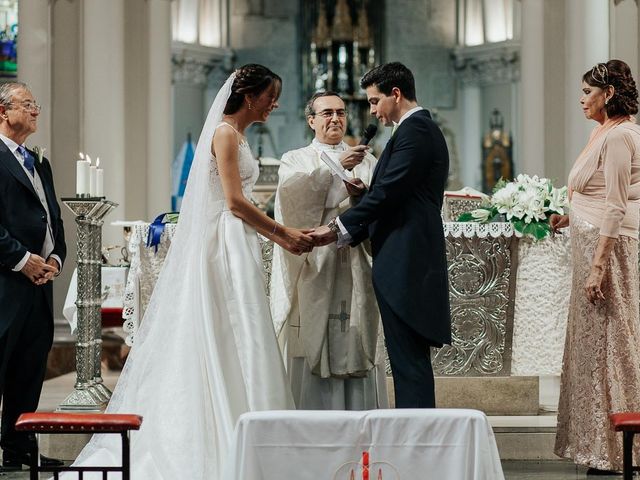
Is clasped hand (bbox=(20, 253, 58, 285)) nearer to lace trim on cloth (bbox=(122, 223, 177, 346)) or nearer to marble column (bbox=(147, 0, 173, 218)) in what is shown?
lace trim on cloth (bbox=(122, 223, 177, 346))

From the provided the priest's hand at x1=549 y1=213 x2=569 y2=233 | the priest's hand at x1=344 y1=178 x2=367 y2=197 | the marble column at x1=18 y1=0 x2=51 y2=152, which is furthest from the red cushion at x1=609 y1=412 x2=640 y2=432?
the marble column at x1=18 y1=0 x2=51 y2=152

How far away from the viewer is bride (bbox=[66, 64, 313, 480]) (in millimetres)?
4863

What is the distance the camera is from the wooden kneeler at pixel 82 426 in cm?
382

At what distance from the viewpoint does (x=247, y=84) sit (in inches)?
198

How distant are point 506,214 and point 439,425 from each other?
10.5 feet

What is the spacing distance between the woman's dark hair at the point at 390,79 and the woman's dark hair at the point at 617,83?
935 millimetres

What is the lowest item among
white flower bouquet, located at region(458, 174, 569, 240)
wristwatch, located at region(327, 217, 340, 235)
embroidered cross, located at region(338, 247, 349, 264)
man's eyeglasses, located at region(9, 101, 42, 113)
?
embroidered cross, located at region(338, 247, 349, 264)

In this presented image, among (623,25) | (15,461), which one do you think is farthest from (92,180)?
(623,25)

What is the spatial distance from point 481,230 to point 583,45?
5.26 metres

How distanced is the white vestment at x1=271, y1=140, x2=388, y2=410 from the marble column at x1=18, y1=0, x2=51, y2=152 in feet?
19.8

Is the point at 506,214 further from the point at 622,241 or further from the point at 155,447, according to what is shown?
the point at 155,447

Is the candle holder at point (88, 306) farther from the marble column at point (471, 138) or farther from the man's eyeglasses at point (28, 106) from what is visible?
the marble column at point (471, 138)

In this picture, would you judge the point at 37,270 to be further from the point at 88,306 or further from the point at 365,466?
the point at 365,466

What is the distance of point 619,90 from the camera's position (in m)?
5.31
